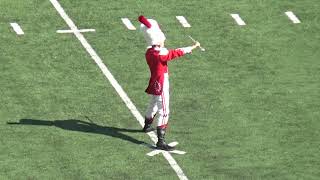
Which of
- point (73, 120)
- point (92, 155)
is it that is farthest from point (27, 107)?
point (92, 155)

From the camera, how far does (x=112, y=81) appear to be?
20.5 metres

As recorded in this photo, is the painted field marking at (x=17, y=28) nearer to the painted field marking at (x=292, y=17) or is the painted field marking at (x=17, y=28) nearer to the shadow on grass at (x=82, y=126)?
the shadow on grass at (x=82, y=126)

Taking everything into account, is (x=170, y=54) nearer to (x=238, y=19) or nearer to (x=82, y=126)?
(x=82, y=126)

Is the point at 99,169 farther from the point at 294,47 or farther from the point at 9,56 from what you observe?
the point at 294,47

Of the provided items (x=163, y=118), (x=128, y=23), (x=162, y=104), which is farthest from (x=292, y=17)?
(x=163, y=118)

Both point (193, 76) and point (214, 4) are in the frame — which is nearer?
point (193, 76)

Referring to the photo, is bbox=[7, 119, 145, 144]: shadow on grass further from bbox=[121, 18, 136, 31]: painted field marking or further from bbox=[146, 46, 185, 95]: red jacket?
bbox=[121, 18, 136, 31]: painted field marking

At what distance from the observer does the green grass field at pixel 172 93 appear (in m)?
17.6

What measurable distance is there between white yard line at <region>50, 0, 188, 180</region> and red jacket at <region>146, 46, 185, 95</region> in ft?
2.91

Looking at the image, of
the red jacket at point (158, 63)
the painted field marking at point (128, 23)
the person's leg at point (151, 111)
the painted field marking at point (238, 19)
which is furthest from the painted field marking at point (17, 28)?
the red jacket at point (158, 63)

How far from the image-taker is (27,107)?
1939cm

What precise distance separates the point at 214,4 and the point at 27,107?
225 inches

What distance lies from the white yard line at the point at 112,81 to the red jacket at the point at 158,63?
2.91 ft

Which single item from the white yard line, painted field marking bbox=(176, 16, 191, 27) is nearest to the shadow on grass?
the white yard line
